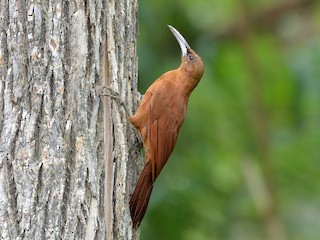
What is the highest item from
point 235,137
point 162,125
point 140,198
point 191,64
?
point 191,64

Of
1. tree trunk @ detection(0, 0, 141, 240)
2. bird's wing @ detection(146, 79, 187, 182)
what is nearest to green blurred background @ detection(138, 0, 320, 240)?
bird's wing @ detection(146, 79, 187, 182)

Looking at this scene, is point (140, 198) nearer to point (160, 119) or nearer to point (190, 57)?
point (160, 119)

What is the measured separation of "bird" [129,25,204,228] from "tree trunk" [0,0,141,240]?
0.47ft

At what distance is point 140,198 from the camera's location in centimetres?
392

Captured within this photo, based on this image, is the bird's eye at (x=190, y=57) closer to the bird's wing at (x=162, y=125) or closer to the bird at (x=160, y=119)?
the bird at (x=160, y=119)

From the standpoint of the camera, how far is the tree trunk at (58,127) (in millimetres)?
3549

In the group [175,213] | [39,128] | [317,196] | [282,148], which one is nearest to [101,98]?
[39,128]

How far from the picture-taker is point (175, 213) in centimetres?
625

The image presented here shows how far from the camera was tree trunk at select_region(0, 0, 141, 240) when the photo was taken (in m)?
3.55

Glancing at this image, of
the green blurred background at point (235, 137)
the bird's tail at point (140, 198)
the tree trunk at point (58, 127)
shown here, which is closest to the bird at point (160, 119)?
the bird's tail at point (140, 198)

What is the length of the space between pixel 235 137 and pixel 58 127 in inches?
148

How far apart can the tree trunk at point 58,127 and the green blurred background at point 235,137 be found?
2.42 metres

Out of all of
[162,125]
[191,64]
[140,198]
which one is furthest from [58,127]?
[191,64]

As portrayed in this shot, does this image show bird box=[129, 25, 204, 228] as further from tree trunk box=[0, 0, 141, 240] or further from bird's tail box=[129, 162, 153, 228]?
tree trunk box=[0, 0, 141, 240]
